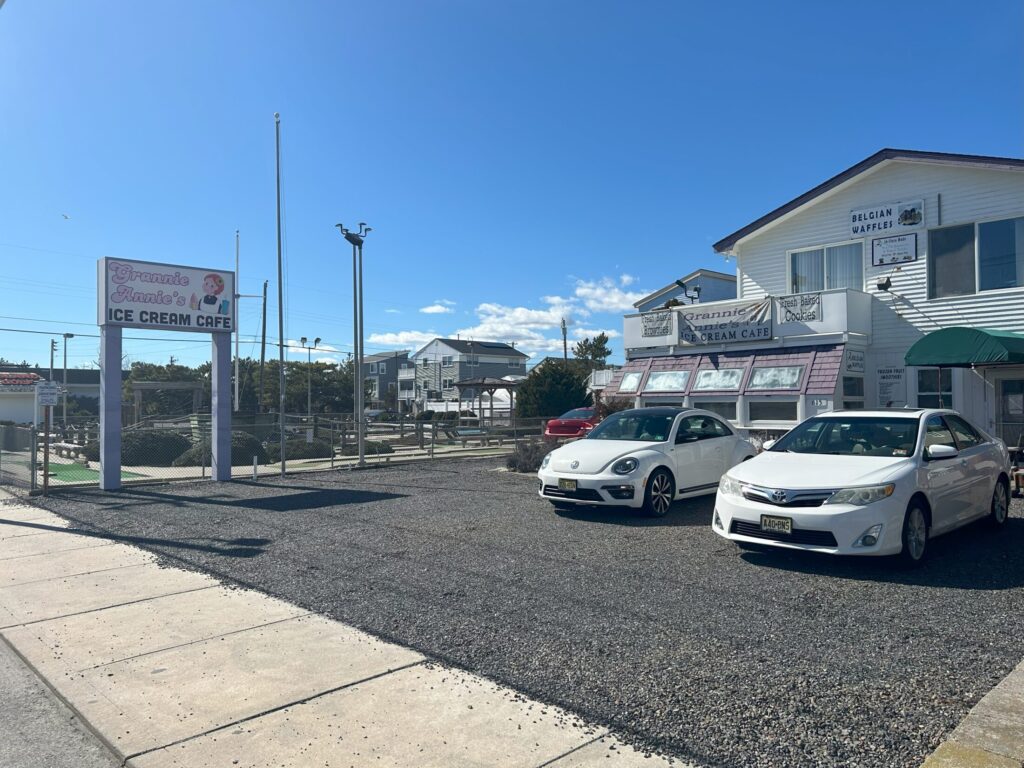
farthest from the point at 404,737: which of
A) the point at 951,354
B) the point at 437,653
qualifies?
the point at 951,354

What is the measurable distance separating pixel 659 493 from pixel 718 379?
10.0 m

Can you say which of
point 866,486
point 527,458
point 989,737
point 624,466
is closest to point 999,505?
point 866,486

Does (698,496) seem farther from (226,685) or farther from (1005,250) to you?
(1005,250)

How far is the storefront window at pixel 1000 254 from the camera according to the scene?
15859 millimetres

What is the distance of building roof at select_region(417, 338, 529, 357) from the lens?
75000mm

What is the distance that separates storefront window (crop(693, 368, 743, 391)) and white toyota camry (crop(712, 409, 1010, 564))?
10.2 meters

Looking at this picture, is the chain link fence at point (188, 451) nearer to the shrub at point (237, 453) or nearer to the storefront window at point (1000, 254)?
the shrub at point (237, 453)

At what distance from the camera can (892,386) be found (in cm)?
1805

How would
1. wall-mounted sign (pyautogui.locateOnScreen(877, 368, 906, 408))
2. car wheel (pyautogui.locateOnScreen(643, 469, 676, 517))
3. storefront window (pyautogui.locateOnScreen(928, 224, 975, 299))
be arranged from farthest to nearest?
wall-mounted sign (pyautogui.locateOnScreen(877, 368, 906, 408)), storefront window (pyautogui.locateOnScreen(928, 224, 975, 299)), car wheel (pyautogui.locateOnScreen(643, 469, 676, 517))

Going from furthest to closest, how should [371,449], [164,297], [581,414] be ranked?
[581,414] → [371,449] → [164,297]

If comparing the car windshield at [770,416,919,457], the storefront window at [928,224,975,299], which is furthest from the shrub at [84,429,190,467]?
the storefront window at [928,224,975,299]

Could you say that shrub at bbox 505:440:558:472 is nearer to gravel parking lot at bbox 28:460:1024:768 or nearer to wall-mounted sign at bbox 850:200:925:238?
gravel parking lot at bbox 28:460:1024:768

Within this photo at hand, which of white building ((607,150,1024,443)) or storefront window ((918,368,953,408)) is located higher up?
white building ((607,150,1024,443))

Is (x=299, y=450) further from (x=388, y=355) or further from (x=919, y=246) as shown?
(x=388, y=355)
